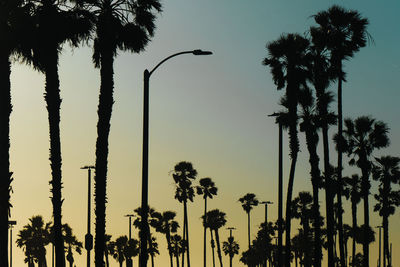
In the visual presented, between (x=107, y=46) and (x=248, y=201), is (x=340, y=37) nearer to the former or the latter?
(x=107, y=46)

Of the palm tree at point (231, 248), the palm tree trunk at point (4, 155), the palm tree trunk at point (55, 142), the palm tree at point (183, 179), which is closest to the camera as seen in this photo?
the palm tree trunk at point (4, 155)

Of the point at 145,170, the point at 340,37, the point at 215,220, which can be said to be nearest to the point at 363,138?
the point at 340,37

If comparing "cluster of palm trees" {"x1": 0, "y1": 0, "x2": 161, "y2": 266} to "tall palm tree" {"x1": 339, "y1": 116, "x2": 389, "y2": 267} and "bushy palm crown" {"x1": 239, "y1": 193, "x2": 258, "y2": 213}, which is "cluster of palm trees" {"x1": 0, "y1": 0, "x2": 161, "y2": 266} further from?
"bushy palm crown" {"x1": 239, "y1": 193, "x2": 258, "y2": 213}

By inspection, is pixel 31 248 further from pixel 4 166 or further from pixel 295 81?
pixel 4 166

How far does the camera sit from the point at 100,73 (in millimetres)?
36875

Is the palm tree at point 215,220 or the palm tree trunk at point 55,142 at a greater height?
the palm tree at point 215,220

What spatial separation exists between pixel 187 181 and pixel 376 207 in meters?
23.6

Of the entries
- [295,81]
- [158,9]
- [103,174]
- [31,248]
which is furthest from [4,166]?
[31,248]

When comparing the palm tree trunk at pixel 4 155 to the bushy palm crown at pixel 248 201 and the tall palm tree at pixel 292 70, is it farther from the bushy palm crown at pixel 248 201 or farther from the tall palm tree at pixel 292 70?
the bushy palm crown at pixel 248 201

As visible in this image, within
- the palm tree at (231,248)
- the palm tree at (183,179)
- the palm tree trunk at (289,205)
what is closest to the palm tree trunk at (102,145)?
the palm tree trunk at (289,205)

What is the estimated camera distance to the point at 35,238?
430 feet

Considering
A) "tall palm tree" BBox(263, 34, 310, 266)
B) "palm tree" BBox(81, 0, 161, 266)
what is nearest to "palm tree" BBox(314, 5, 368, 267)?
"tall palm tree" BBox(263, 34, 310, 266)

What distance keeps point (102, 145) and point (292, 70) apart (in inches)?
865

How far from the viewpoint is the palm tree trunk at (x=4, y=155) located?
110ft
